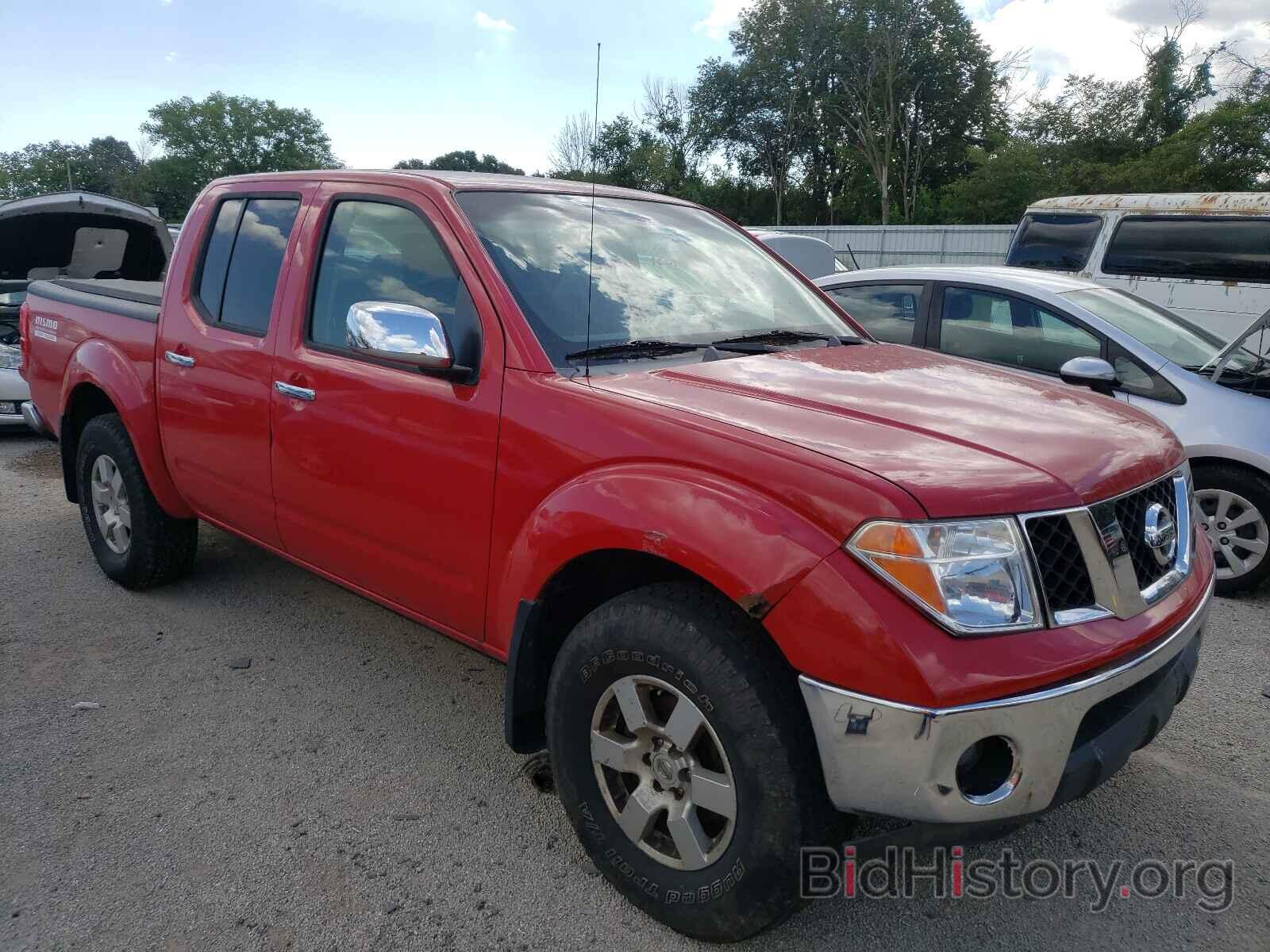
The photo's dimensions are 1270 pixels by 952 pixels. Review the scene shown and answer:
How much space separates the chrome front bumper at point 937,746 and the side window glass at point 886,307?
13.4 feet

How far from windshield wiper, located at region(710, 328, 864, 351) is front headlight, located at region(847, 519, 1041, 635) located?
47.0 inches

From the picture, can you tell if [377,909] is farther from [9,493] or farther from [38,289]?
[9,493]

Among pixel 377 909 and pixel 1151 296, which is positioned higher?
pixel 1151 296

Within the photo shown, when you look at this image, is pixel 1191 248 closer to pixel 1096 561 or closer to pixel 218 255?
pixel 1096 561

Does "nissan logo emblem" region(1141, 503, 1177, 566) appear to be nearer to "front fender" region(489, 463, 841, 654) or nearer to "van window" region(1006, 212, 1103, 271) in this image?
"front fender" region(489, 463, 841, 654)

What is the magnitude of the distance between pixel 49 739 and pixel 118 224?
20.0 feet

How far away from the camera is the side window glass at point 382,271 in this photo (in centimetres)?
290

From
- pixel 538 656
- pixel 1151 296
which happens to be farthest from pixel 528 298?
pixel 1151 296

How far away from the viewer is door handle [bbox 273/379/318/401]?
10.5ft

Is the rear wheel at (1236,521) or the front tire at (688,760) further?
the rear wheel at (1236,521)

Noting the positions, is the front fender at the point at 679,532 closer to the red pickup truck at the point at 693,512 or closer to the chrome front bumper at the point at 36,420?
the red pickup truck at the point at 693,512

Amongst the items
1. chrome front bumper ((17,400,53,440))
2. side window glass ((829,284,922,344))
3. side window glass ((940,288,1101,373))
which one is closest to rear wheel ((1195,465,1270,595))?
side window glass ((940,288,1101,373))

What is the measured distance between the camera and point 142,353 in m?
4.12

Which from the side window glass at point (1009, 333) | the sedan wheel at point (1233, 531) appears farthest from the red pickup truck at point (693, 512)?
the sedan wheel at point (1233, 531)
